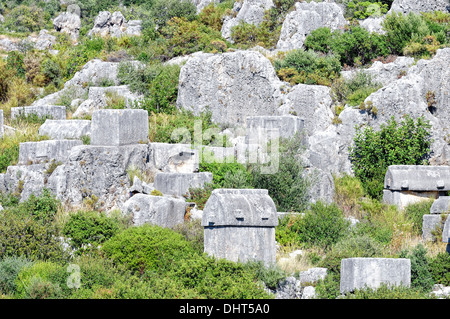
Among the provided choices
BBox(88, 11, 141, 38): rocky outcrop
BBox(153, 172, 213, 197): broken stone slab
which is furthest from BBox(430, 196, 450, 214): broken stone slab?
BBox(88, 11, 141, 38): rocky outcrop

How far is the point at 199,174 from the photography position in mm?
18484

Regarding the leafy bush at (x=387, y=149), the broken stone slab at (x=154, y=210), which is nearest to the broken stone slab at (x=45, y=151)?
the broken stone slab at (x=154, y=210)

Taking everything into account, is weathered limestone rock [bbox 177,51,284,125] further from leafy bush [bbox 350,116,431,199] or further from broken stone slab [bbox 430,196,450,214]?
broken stone slab [bbox 430,196,450,214]

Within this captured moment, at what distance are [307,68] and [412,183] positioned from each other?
7598 mm

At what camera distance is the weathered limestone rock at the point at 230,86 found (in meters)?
23.9

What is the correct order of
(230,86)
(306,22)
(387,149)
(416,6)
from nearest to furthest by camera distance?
(387,149) → (230,86) → (306,22) → (416,6)

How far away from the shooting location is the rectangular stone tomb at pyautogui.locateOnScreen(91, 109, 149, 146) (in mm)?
18516

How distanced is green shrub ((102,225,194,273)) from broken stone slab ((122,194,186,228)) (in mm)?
1461

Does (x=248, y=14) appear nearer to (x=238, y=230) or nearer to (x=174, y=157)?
(x=174, y=157)

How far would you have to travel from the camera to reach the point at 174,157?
19625 millimetres

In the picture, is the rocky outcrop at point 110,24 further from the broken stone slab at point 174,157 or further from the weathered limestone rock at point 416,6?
the broken stone slab at point 174,157

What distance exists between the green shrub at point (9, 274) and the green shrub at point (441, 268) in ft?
26.1

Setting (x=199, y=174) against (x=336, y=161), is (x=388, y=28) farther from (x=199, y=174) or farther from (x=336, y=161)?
(x=199, y=174)

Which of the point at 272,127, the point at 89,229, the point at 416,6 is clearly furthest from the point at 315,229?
the point at 416,6
